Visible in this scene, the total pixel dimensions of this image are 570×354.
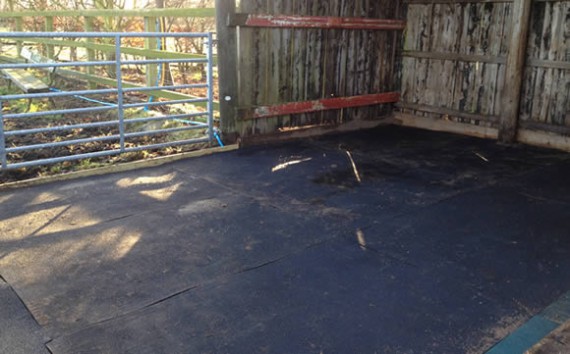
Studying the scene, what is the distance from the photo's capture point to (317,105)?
22.7ft

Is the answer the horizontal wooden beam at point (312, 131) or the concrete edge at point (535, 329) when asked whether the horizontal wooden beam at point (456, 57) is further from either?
the concrete edge at point (535, 329)

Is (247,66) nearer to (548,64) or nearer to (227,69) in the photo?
(227,69)

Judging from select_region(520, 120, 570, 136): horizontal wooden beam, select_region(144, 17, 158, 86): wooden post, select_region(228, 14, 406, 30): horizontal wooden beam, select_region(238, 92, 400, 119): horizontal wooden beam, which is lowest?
select_region(520, 120, 570, 136): horizontal wooden beam

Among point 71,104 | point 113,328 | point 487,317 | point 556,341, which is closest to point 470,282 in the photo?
point 487,317

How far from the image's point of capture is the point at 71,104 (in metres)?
8.15

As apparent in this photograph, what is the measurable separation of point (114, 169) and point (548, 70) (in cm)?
508

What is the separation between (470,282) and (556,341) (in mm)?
629

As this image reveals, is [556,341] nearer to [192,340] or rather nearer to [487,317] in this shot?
[487,317]

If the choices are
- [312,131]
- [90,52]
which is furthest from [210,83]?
[90,52]

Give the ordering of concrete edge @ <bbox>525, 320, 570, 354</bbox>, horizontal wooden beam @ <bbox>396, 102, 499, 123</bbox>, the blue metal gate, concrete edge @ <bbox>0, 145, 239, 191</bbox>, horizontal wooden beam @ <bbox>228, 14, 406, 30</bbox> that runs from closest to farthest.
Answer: concrete edge @ <bbox>525, 320, 570, 354</bbox>
concrete edge @ <bbox>0, 145, 239, 191</bbox>
the blue metal gate
horizontal wooden beam @ <bbox>228, 14, 406, 30</bbox>
horizontal wooden beam @ <bbox>396, 102, 499, 123</bbox>

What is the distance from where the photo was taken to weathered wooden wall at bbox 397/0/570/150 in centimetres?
634

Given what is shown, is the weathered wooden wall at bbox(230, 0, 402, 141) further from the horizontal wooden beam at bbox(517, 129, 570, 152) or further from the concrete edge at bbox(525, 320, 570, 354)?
the concrete edge at bbox(525, 320, 570, 354)

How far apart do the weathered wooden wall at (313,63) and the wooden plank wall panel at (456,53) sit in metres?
0.31

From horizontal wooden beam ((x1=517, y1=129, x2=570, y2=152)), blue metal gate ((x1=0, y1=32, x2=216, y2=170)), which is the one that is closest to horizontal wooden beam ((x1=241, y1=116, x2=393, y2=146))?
blue metal gate ((x1=0, y1=32, x2=216, y2=170))
